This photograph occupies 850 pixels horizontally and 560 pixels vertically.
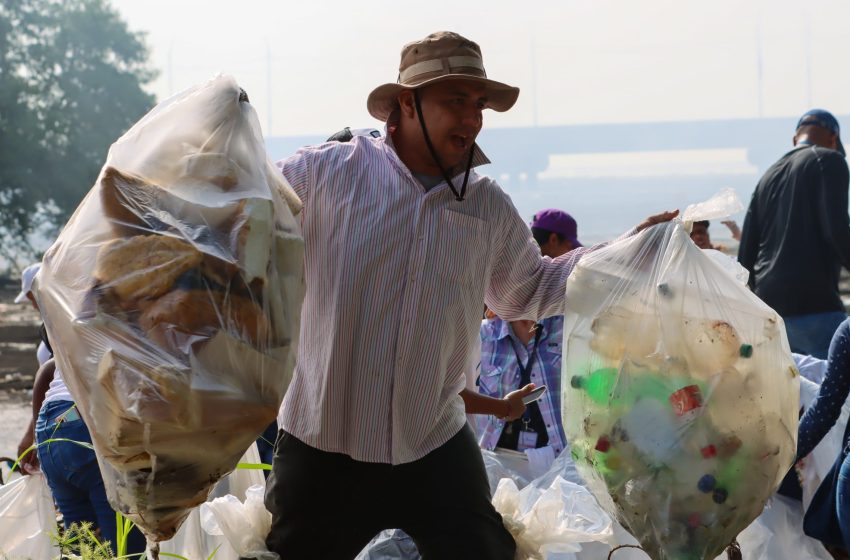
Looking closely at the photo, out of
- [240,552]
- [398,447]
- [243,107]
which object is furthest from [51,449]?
[243,107]

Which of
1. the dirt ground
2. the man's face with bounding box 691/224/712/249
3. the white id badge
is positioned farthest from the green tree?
the white id badge

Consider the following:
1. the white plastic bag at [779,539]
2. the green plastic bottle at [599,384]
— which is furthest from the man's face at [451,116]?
the white plastic bag at [779,539]

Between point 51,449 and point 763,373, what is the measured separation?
2272 millimetres

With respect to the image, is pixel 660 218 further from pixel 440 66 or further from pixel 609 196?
pixel 609 196

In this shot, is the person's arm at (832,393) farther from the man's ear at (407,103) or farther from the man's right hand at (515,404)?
the man's ear at (407,103)

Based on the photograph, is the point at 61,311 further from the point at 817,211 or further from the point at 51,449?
the point at 817,211

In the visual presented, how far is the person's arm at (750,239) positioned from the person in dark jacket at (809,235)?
0.10 m

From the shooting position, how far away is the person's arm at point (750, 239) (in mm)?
5035

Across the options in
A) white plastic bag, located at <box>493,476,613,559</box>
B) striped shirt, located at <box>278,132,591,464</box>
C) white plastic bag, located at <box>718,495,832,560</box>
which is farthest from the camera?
white plastic bag, located at <box>718,495,832,560</box>

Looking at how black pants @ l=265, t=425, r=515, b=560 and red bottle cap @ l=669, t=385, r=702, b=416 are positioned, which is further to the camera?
black pants @ l=265, t=425, r=515, b=560

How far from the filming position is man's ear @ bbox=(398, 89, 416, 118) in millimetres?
2490

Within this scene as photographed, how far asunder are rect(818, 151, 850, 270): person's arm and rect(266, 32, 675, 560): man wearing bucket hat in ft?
8.82

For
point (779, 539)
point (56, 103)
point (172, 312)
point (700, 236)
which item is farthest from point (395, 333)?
point (56, 103)

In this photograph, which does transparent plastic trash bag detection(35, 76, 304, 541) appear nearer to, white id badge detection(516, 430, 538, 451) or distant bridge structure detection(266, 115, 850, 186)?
white id badge detection(516, 430, 538, 451)
